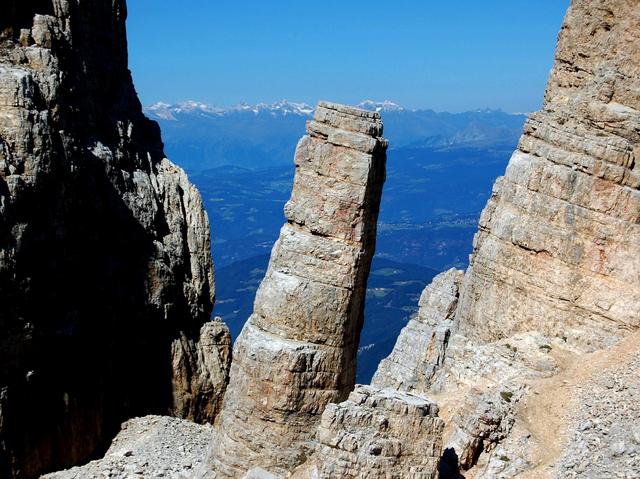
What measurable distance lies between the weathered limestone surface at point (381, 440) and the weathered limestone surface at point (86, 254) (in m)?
27.0

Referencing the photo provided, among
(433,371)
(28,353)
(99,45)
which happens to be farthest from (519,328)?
(99,45)

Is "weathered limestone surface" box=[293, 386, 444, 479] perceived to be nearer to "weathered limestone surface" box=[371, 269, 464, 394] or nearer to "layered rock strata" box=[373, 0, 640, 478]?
"layered rock strata" box=[373, 0, 640, 478]

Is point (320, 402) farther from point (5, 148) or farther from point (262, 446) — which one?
point (5, 148)

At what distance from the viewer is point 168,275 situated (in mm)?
62094

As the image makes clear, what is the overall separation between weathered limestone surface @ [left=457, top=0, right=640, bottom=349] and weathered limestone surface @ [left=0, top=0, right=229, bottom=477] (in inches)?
1015

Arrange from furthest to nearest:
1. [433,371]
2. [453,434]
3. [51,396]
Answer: [51,396] < [433,371] < [453,434]

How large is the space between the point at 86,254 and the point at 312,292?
28.4 meters

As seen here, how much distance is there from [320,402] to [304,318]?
322 cm

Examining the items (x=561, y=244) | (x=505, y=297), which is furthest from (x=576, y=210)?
(x=505, y=297)

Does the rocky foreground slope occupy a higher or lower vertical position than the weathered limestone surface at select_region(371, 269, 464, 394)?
higher

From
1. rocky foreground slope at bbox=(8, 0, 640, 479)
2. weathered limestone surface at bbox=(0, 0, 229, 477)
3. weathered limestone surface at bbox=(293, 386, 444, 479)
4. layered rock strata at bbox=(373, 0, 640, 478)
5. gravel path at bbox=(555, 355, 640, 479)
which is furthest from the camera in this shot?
weathered limestone surface at bbox=(0, 0, 229, 477)

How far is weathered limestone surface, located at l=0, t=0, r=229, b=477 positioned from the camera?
163 ft

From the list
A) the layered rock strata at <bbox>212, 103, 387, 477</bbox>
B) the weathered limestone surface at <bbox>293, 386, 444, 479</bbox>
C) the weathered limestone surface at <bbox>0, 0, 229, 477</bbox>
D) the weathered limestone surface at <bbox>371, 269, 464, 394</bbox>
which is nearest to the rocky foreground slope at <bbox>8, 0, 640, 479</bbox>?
the layered rock strata at <bbox>212, 103, 387, 477</bbox>

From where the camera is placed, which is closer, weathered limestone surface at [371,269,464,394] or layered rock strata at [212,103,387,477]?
layered rock strata at [212,103,387,477]
